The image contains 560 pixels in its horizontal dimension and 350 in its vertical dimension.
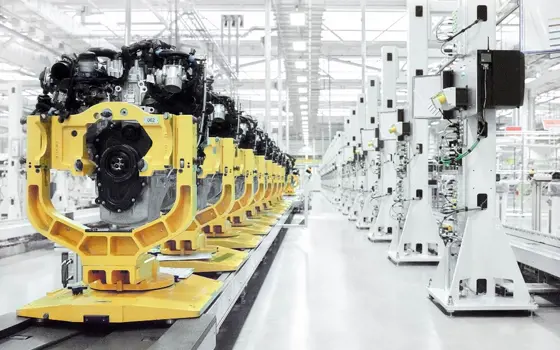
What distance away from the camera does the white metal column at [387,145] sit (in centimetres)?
833

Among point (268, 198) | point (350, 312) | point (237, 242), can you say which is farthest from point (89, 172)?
point (268, 198)

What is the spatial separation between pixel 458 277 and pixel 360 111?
335 inches

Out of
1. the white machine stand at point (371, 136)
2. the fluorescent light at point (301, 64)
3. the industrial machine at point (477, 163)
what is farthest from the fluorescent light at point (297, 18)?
the industrial machine at point (477, 163)

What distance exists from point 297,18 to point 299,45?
6.10 ft

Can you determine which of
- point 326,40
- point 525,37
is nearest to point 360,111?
point 326,40

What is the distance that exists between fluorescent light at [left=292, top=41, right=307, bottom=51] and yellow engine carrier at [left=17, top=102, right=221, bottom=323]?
32.5ft

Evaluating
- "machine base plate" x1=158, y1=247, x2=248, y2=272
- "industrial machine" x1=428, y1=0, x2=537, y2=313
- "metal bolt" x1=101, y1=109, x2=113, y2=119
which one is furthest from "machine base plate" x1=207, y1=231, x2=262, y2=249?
"metal bolt" x1=101, y1=109, x2=113, y2=119

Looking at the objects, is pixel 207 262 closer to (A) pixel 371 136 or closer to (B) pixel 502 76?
(B) pixel 502 76

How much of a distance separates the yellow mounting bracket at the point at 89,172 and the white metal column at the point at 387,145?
5.69 m

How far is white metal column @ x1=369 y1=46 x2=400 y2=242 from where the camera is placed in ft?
27.3

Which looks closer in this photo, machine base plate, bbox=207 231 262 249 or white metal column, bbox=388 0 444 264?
machine base plate, bbox=207 231 262 249

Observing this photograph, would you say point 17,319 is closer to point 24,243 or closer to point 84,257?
point 84,257

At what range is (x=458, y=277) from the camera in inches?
173

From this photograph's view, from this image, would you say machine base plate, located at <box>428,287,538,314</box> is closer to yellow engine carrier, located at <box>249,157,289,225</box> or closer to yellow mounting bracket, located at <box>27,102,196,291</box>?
yellow mounting bracket, located at <box>27,102,196,291</box>
